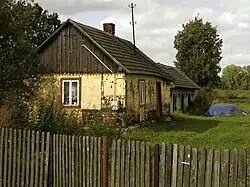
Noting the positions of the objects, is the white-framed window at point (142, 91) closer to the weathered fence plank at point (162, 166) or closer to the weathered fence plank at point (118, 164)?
the weathered fence plank at point (118, 164)

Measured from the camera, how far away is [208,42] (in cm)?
6191

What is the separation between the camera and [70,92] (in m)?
24.9

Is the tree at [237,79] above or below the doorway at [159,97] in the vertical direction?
above

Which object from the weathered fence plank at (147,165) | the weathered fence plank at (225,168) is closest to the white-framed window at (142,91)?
the weathered fence plank at (147,165)

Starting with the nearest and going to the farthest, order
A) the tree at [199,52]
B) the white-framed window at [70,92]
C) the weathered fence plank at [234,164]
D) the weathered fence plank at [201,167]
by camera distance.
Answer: the weathered fence plank at [234,164] → the weathered fence plank at [201,167] → the white-framed window at [70,92] → the tree at [199,52]

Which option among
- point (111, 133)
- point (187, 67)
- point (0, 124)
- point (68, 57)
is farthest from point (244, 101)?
point (0, 124)

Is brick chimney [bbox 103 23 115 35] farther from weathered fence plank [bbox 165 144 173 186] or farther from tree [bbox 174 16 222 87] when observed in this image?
tree [bbox 174 16 222 87]

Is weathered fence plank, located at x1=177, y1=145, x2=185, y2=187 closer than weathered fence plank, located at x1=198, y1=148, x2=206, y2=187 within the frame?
No

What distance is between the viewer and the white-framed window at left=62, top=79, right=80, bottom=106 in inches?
969

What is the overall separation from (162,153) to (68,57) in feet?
60.7

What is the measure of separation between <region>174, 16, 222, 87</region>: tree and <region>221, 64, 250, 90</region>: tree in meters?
23.3

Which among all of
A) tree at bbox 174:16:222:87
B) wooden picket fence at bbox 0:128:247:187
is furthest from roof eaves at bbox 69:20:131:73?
tree at bbox 174:16:222:87

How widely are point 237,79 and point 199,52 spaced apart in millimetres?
34256

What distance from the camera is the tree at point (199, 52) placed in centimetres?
6031
